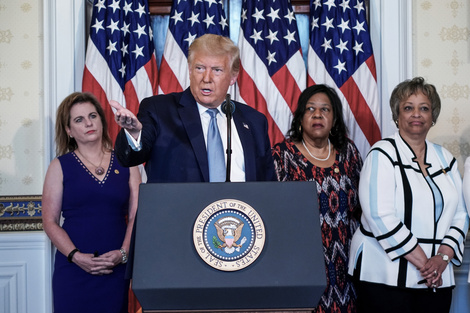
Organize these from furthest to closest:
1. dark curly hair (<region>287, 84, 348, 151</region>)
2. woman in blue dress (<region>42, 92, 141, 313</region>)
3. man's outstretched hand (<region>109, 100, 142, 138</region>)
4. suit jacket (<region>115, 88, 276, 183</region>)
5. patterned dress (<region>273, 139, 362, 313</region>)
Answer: dark curly hair (<region>287, 84, 348, 151</region>), patterned dress (<region>273, 139, 362, 313</region>), woman in blue dress (<region>42, 92, 141, 313</region>), suit jacket (<region>115, 88, 276, 183</region>), man's outstretched hand (<region>109, 100, 142, 138</region>)

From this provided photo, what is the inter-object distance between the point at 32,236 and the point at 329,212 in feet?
6.17

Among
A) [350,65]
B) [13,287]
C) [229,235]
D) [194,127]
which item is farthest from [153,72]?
[229,235]

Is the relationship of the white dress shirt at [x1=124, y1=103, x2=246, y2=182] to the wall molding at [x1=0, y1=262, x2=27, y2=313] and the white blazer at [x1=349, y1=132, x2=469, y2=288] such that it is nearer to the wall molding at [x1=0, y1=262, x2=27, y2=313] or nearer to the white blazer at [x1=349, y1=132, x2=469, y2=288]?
the white blazer at [x1=349, y1=132, x2=469, y2=288]

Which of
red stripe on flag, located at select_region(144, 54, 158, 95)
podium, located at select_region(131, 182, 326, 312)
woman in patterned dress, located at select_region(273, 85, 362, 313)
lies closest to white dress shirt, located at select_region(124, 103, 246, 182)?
podium, located at select_region(131, 182, 326, 312)

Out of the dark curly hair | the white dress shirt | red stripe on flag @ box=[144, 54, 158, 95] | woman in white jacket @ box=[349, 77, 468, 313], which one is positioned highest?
red stripe on flag @ box=[144, 54, 158, 95]

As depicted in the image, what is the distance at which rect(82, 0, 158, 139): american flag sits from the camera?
3.73m

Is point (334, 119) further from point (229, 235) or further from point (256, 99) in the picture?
point (229, 235)

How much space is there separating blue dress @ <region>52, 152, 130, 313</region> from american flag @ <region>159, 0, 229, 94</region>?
2.93ft

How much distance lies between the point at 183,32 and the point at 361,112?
4.15 feet

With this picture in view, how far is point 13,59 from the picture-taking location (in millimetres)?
3801

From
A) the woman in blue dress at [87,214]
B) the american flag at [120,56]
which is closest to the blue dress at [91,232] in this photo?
the woman in blue dress at [87,214]

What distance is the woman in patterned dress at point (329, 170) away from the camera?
124 inches

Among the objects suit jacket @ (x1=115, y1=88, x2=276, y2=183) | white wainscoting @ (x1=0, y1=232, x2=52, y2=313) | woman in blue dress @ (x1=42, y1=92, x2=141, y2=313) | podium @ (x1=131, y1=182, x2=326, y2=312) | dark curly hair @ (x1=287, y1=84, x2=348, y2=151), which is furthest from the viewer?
white wainscoting @ (x1=0, y1=232, x2=52, y2=313)

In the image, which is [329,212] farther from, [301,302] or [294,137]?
[301,302]
